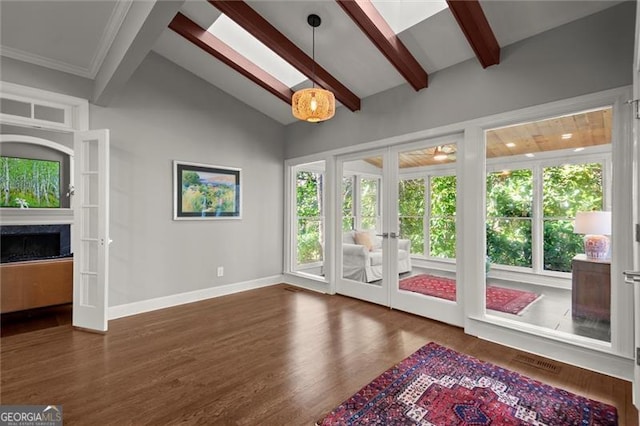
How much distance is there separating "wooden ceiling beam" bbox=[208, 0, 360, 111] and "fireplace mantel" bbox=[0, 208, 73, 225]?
480cm

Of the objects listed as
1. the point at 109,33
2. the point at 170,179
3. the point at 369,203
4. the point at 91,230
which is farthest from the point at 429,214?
the point at 91,230

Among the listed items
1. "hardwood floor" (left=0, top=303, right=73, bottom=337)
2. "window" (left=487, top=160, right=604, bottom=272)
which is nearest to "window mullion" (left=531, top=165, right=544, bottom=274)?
"window" (left=487, top=160, right=604, bottom=272)

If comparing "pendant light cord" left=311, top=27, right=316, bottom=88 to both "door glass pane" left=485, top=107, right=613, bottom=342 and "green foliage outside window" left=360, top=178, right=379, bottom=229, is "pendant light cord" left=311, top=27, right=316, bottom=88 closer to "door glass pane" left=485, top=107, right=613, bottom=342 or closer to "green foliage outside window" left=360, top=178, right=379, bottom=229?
"green foliage outside window" left=360, top=178, right=379, bottom=229

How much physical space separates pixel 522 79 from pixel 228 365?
3.64 meters

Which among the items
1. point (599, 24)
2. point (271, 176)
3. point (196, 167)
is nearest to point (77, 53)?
point (196, 167)

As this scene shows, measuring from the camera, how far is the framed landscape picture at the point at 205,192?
4.19 m

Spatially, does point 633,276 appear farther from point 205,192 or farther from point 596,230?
point 205,192

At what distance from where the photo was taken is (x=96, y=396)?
2076 millimetres

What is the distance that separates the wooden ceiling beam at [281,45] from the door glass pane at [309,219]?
1206mm

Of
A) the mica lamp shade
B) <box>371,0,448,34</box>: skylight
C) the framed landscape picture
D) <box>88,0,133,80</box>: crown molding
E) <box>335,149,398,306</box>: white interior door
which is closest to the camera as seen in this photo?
<box>88,0,133,80</box>: crown molding

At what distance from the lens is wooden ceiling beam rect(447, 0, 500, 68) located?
7.98ft

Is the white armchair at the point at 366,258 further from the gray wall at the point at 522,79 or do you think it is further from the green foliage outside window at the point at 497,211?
the gray wall at the point at 522,79

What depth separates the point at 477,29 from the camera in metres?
2.60

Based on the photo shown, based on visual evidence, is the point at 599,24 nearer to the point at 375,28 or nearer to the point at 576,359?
the point at 375,28
